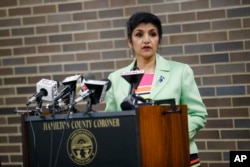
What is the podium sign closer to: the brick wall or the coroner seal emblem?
the coroner seal emblem

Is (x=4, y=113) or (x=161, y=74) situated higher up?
(x=161, y=74)

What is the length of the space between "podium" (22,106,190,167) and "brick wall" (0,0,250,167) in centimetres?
165

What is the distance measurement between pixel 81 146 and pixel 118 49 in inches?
75.7

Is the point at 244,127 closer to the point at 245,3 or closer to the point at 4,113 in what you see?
the point at 245,3

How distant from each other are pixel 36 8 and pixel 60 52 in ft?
1.45

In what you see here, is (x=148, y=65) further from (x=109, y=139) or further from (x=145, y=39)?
(x=109, y=139)

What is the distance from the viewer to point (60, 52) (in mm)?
3803

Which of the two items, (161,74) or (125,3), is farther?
(125,3)

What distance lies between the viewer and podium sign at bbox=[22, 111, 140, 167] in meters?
1.71

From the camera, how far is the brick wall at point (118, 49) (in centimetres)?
340

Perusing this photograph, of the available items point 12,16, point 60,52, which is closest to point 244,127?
point 60,52

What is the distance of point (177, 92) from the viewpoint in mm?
2203

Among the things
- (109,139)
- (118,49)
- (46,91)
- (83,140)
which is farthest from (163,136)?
(118,49)

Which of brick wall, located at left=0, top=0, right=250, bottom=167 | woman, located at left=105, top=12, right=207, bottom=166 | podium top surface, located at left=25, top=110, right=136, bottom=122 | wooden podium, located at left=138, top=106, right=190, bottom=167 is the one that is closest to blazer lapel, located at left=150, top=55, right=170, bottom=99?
woman, located at left=105, top=12, right=207, bottom=166
